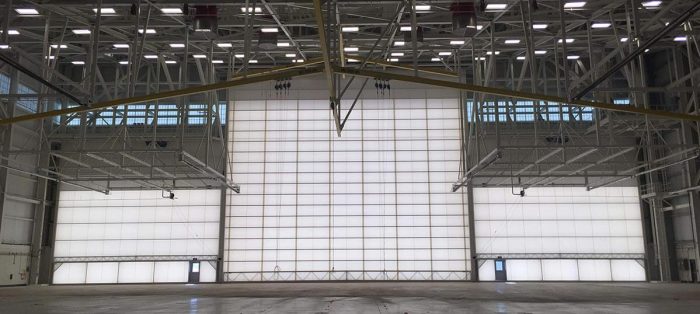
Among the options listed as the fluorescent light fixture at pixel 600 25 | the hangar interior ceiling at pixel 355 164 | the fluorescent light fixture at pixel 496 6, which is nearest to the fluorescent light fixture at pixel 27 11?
the hangar interior ceiling at pixel 355 164

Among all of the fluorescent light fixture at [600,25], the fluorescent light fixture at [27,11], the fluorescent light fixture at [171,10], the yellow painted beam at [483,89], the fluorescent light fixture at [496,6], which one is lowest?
the yellow painted beam at [483,89]

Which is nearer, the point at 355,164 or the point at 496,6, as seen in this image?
the point at 496,6

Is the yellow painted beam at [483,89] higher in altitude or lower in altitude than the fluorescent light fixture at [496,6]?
lower

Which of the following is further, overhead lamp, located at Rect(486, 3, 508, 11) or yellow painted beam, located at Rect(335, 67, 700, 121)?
overhead lamp, located at Rect(486, 3, 508, 11)

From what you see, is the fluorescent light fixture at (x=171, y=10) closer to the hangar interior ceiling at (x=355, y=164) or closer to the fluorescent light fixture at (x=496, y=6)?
the hangar interior ceiling at (x=355, y=164)

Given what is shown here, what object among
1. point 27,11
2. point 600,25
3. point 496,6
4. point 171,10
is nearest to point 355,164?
point 496,6

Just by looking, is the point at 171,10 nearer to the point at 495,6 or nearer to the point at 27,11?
the point at 27,11

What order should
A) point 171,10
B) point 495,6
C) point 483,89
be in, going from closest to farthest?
point 483,89 → point 171,10 → point 495,6

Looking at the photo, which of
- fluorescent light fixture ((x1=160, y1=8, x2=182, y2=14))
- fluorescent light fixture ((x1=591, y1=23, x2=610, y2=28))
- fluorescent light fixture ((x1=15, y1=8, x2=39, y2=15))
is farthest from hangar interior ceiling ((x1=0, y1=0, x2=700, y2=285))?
fluorescent light fixture ((x1=15, y1=8, x2=39, y2=15))

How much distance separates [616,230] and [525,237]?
23.7ft

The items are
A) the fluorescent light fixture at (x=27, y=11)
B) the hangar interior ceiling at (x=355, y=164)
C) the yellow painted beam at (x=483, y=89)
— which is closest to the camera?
the yellow painted beam at (x=483, y=89)

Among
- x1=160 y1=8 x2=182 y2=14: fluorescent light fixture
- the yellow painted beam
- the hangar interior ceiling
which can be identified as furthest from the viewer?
the hangar interior ceiling

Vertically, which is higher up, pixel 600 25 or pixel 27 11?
pixel 600 25

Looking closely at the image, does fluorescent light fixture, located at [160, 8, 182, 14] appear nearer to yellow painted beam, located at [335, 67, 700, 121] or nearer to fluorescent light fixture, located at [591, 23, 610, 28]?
yellow painted beam, located at [335, 67, 700, 121]
